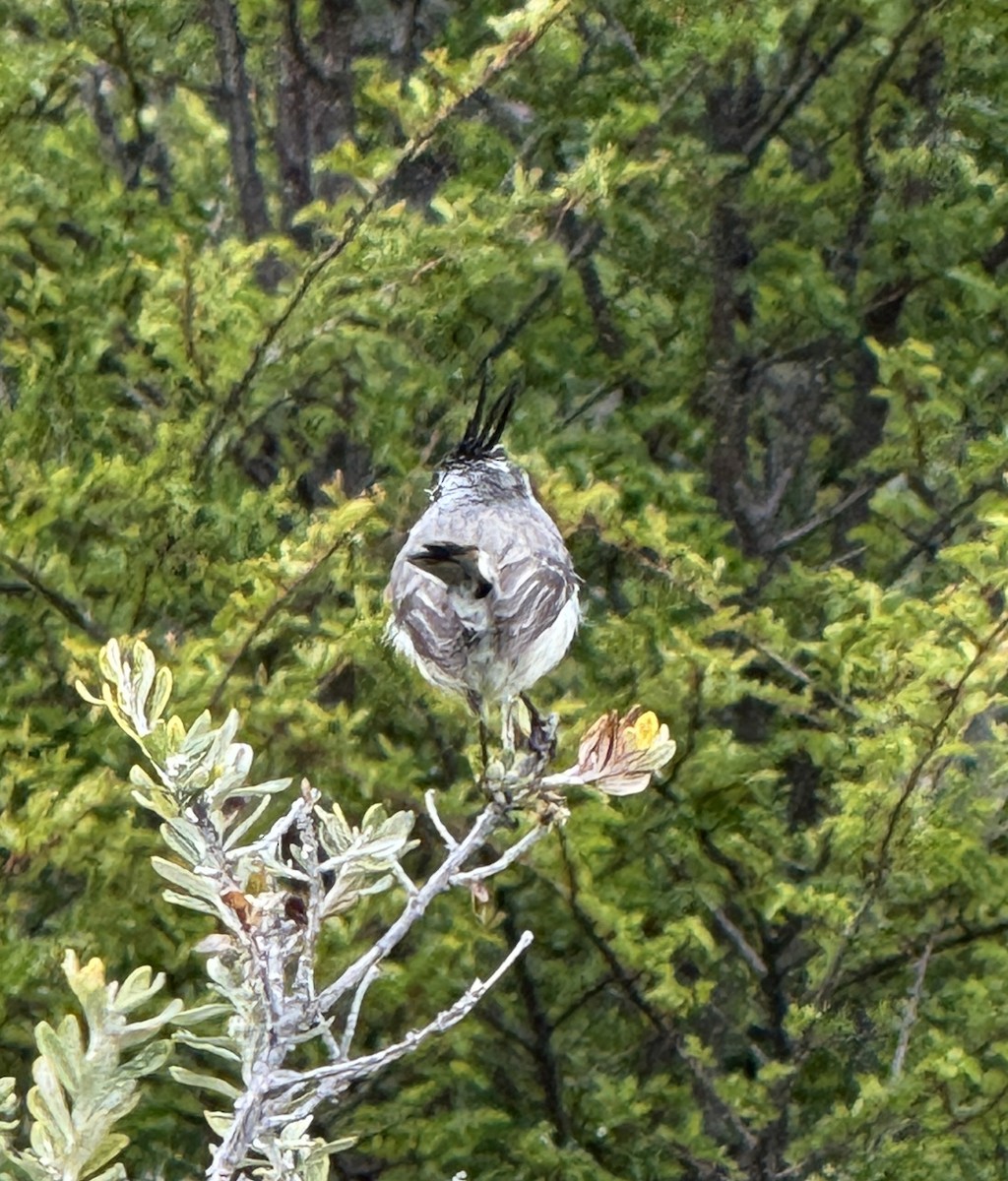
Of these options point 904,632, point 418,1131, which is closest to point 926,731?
point 904,632

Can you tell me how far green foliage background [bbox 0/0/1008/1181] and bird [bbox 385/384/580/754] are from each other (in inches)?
8.0

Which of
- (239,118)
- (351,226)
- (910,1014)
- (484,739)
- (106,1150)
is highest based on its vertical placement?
(239,118)

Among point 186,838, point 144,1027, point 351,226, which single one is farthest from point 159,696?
point 351,226

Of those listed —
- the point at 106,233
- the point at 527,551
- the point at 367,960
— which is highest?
the point at 106,233

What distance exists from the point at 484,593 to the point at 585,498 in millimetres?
833

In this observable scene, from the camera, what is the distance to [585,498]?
16.1 feet

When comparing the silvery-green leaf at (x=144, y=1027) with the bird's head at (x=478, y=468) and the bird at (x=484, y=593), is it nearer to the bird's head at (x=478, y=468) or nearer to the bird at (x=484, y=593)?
the bird at (x=484, y=593)

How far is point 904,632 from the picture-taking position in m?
4.89

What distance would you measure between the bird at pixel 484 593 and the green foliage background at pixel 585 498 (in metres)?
0.20

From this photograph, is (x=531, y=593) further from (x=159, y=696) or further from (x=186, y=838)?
(x=186, y=838)

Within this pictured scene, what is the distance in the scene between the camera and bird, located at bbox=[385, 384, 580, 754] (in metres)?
4.23

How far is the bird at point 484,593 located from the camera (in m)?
4.23

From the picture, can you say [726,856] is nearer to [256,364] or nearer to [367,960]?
[256,364]

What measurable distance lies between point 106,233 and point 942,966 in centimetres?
317
